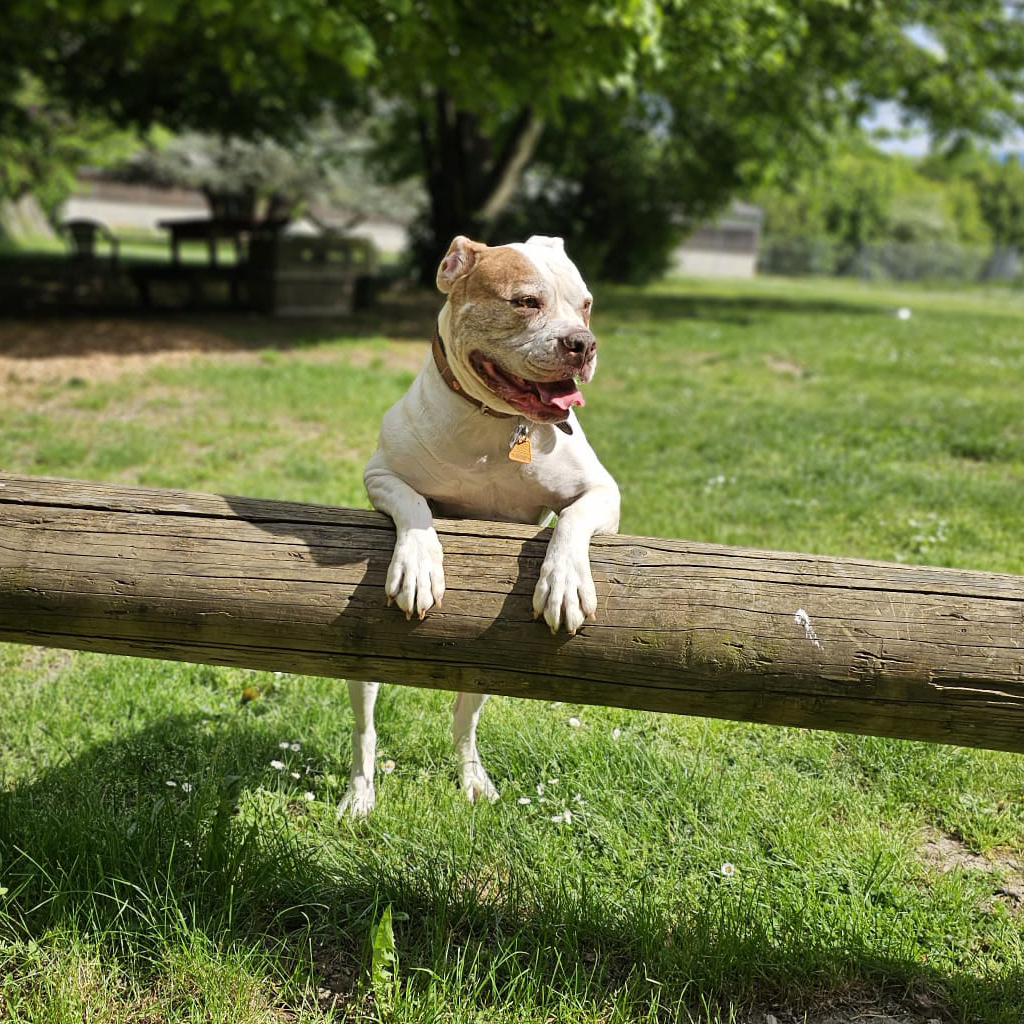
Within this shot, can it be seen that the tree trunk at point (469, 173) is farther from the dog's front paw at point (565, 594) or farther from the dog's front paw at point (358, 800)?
the dog's front paw at point (565, 594)

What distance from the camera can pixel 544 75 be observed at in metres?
11.2

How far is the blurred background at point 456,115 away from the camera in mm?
10961

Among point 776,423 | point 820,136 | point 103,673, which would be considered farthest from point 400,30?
point 820,136

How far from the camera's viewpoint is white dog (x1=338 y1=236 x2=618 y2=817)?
92.0 inches

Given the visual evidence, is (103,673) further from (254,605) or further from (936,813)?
(936,813)

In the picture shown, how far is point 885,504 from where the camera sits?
6070mm

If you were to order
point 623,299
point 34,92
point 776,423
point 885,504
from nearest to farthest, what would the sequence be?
point 885,504
point 776,423
point 623,299
point 34,92

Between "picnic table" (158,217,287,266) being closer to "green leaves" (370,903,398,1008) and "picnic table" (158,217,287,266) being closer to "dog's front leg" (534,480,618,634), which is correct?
"dog's front leg" (534,480,618,634)

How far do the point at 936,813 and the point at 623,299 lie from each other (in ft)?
59.5

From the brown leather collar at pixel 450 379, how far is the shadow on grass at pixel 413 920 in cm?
127

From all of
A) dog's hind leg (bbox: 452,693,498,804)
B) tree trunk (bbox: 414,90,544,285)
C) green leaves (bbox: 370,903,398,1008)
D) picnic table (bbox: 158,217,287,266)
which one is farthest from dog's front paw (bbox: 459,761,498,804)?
tree trunk (bbox: 414,90,544,285)

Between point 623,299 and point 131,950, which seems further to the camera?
point 623,299

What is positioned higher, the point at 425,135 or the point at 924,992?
the point at 425,135

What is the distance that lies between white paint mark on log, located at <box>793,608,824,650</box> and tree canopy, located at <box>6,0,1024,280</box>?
7919 millimetres
